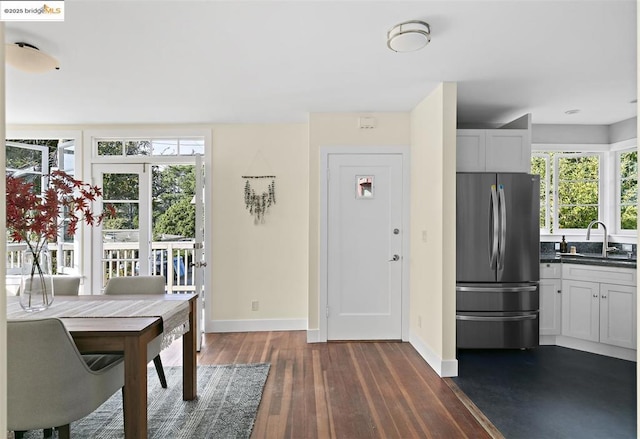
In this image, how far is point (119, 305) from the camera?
232 cm

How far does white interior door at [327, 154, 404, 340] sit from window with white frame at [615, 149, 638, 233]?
2.73m

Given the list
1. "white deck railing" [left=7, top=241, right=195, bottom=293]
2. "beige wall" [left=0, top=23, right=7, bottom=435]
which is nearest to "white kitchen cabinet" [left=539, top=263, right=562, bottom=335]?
"beige wall" [left=0, top=23, right=7, bottom=435]

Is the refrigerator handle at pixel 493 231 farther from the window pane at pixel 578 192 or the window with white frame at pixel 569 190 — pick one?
the window pane at pixel 578 192

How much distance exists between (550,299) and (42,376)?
4.18 meters

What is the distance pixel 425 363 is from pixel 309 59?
2807mm

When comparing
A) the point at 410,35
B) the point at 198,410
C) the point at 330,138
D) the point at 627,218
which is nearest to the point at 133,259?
the point at 198,410

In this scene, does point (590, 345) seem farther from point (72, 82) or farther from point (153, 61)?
point (72, 82)

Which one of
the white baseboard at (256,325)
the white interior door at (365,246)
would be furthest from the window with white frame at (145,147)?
the white baseboard at (256,325)

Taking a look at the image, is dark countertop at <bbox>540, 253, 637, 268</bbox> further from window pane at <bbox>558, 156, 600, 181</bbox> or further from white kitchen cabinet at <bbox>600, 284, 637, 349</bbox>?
window pane at <bbox>558, 156, 600, 181</bbox>

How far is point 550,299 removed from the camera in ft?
12.2

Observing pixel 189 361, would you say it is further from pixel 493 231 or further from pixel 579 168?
pixel 579 168

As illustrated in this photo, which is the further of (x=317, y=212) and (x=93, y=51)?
(x=317, y=212)

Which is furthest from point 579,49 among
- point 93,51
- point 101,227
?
point 101,227

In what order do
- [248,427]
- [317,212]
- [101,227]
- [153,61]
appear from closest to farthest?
[248,427] < [153,61] < [317,212] < [101,227]
